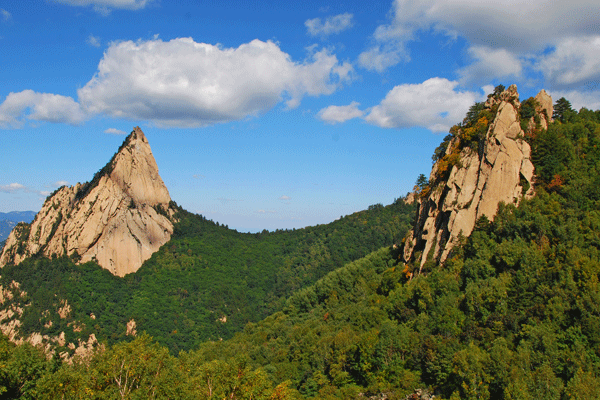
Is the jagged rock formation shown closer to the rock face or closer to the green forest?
the green forest

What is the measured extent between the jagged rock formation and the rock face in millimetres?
102688

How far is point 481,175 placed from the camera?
6456 cm

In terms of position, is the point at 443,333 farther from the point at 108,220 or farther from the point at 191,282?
the point at 108,220

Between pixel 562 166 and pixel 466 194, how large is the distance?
1321cm

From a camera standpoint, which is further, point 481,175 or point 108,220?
point 108,220

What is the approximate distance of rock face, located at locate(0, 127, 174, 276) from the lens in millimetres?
137625

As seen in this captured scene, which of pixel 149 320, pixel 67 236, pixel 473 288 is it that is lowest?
pixel 149 320

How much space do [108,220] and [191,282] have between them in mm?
34121

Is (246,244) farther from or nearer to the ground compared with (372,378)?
farther from the ground

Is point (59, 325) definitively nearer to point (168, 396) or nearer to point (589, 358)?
point (168, 396)

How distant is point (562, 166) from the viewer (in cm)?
6194

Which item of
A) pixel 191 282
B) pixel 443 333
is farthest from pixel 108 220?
pixel 443 333

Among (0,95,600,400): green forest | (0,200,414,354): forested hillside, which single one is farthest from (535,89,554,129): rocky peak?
(0,200,414,354): forested hillside

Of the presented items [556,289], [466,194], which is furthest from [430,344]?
[466,194]
